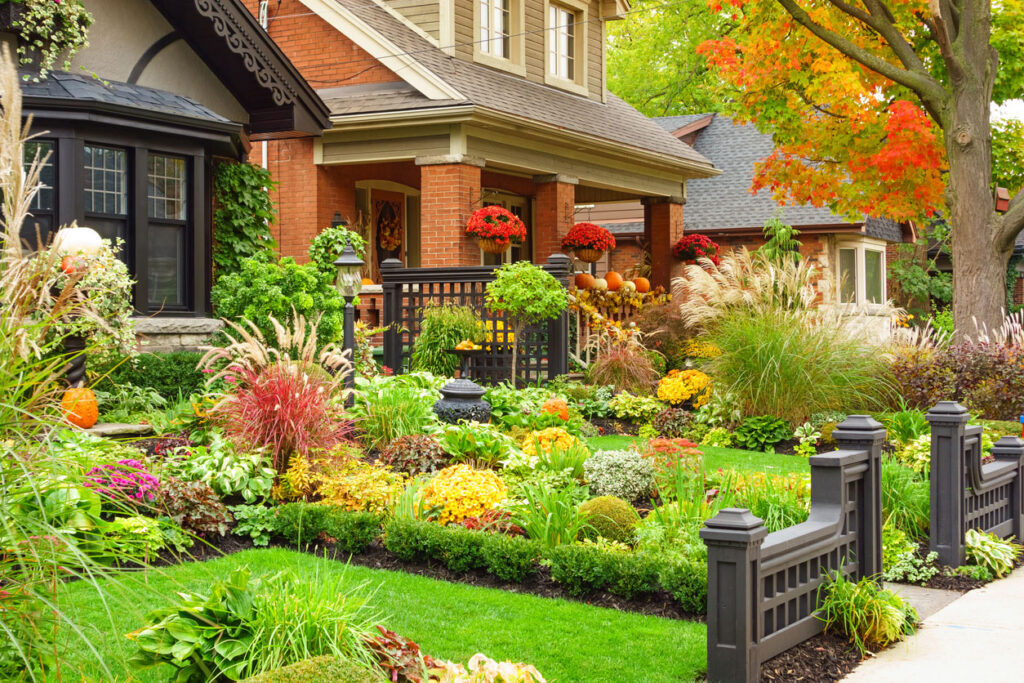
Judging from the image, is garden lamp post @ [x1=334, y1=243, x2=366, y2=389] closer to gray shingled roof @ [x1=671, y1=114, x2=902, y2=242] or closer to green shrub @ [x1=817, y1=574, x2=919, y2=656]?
green shrub @ [x1=817, y1=574, x2=919, y2=656]

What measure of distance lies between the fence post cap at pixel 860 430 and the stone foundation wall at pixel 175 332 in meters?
7.59

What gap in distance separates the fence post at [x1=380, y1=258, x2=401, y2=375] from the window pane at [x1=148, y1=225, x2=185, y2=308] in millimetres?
3497

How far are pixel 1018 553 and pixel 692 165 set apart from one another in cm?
1548

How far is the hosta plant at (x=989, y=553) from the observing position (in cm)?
718

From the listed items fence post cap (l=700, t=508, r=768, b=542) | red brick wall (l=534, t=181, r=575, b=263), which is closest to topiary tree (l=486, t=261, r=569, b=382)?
red brick wall (l=534, t=181, r=575, b=263)

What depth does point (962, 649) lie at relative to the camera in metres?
5.40

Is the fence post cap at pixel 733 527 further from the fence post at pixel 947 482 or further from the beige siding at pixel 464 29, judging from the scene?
the beige siding at pixel 464 29

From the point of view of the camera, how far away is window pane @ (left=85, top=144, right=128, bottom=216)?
11.6 meters

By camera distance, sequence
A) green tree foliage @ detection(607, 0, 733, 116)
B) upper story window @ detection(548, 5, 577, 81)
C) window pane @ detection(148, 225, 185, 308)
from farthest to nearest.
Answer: green tree foliage @ detection(607, 0, 733, 116), upper story window @ detection(548, 5, 577, 81), window pane @ detection(148, 225, 185, 308)

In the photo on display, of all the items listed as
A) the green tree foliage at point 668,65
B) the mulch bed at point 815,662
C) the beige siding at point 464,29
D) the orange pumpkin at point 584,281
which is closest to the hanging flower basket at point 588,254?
the orange pumpkin at point 584,281

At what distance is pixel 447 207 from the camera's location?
16.4 metres

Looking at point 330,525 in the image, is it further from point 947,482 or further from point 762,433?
point 762,433

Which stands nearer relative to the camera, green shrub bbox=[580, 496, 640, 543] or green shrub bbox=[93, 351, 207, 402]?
green shrub bbox=[580, 496, 640, 543]

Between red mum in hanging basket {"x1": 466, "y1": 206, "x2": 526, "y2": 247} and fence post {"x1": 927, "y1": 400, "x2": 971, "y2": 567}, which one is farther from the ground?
red mum in hanging basket {"x1": 466, "y1": 206, "x2": 526, "y2": 247}
